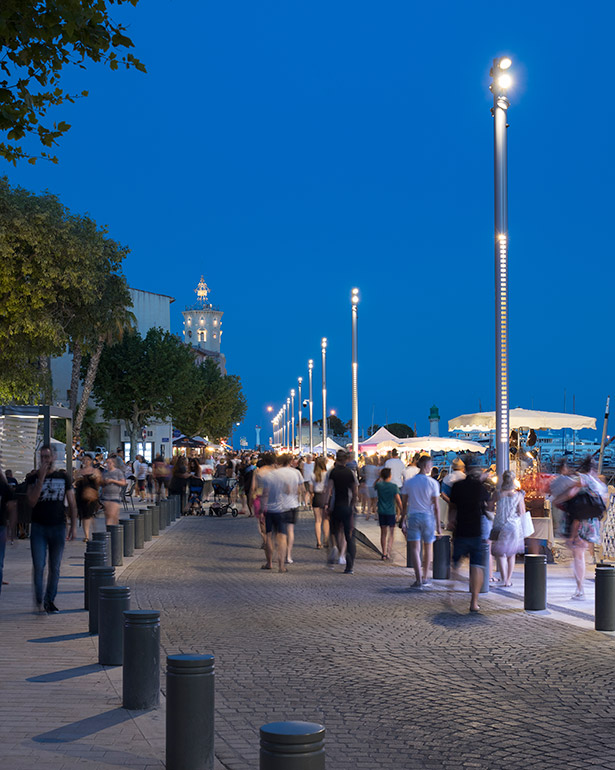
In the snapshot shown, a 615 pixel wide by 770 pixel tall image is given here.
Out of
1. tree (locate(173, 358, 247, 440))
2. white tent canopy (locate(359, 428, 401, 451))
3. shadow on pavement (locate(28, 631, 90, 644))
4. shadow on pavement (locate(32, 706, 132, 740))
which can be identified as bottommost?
shadow on pavement (locate(28, 631, 90, 644))

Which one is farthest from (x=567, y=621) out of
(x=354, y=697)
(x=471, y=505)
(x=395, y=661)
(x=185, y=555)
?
(x=185, y=555)

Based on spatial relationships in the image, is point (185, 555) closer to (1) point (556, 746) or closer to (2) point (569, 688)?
(2) point (569, 688)

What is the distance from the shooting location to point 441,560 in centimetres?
1634

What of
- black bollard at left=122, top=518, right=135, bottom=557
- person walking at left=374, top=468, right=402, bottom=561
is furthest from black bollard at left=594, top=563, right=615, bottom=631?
black bollard at left=122, top=518, right=135, bottom=557

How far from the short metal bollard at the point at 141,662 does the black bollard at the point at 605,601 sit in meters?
5.63

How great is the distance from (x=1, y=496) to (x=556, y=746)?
7.40 metres

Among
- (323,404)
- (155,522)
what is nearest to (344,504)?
(155,522)

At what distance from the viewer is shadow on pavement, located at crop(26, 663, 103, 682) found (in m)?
8.37

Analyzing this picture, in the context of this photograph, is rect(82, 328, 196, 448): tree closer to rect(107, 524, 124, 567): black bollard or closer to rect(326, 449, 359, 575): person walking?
rect(107, 524, 124, 567): black bollard

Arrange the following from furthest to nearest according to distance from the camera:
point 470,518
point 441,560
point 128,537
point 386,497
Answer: point 128,537
point 386,497
point 441,560
point 470,518

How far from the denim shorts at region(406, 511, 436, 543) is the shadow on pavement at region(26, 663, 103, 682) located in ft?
21.8

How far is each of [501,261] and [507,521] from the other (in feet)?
14.8

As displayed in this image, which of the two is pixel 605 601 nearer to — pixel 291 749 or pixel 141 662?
pixel 141 662

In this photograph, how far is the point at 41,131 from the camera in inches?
355
